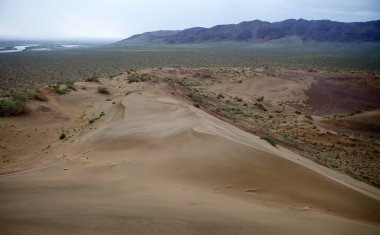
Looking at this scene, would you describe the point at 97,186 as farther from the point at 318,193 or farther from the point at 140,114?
the point at 140,114

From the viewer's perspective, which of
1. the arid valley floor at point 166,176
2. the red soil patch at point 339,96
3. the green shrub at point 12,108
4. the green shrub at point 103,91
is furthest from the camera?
the red soil patch at point 339,96

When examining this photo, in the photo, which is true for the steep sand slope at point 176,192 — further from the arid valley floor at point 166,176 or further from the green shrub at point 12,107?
the green shrub at point 12,107

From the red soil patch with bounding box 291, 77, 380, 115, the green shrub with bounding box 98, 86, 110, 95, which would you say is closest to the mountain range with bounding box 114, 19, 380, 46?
the red soil patch with bounding box 291, 77, 380, 115

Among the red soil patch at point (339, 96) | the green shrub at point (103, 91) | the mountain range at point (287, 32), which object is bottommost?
the red soil patch at point (339, 96)

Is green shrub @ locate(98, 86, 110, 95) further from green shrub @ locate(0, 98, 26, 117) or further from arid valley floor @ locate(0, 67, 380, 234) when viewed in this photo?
green shrub @ locate(0, 98, 26, 117)

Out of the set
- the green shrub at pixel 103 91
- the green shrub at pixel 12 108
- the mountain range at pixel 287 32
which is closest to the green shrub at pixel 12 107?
the green shrub at pixel 12 108

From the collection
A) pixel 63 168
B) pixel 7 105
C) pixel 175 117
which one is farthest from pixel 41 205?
pixel 7 105
